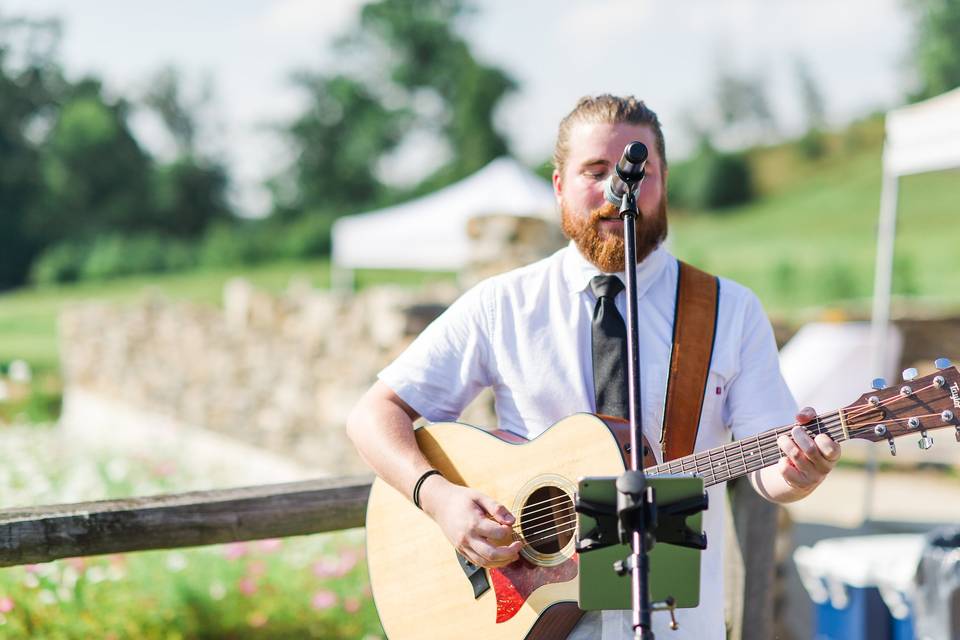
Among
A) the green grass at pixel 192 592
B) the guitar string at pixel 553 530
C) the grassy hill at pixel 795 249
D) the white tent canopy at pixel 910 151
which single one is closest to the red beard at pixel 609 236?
the guitar string at pixel 553 530

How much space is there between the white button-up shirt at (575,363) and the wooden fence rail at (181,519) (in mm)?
771

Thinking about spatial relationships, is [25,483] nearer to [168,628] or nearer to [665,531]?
[168,628]

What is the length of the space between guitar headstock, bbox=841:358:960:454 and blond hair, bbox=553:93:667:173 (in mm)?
714

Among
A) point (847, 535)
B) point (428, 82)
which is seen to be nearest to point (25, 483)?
point (847, 535)

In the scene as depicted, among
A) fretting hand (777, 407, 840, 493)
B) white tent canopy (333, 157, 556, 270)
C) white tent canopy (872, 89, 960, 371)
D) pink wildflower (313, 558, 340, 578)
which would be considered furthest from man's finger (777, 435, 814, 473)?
white tent canopy (333, 157, 556, 270)

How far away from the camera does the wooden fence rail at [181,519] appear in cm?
258

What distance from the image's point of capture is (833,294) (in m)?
22.4

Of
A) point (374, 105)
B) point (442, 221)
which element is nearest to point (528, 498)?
point (442, 221)

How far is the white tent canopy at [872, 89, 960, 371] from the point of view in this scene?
5113mm

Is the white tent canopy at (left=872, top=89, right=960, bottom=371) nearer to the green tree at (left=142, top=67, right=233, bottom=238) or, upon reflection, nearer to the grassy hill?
the grassy hill

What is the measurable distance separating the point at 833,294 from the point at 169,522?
71.1 feet

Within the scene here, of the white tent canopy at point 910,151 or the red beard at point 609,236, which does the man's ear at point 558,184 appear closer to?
the red beard at point 609,236

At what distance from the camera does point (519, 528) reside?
7.29 feet

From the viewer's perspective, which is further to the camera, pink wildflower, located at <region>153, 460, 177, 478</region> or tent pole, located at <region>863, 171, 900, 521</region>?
pink wildflower, located at <region>153, 460, 177, 478</region>
